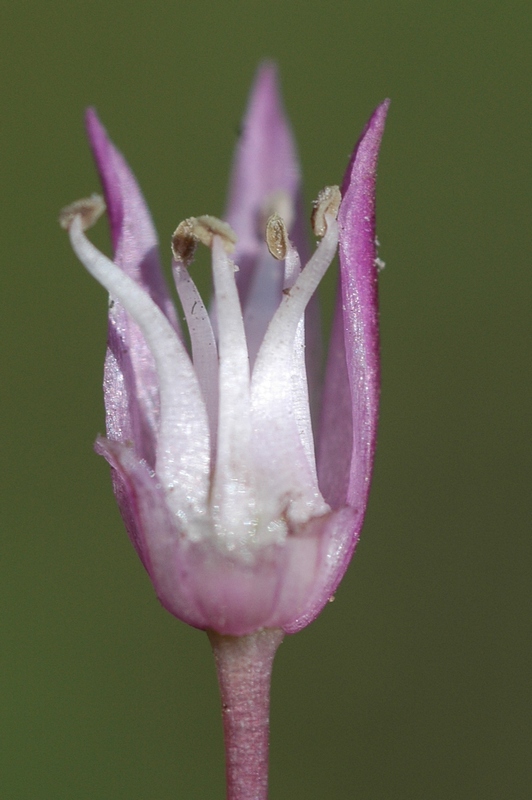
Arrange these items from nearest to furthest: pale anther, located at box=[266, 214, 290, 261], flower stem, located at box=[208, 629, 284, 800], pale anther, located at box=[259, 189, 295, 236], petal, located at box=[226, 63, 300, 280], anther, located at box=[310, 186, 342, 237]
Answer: flower stem, located at box=[208, 629, 284, 800]
anther, located at box=[310, 186, 342, 237]
pale anther, located at box=[266, 214, 290, 261]
pale anther, located at box=[259, 189, 295, 236]
petal, located at box=[226, 63, 300, 280]

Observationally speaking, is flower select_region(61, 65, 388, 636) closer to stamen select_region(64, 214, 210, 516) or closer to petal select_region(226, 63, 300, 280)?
stamen select_region(64, 214, 210, 516)

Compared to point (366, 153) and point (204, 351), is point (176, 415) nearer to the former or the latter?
point (204, 351)

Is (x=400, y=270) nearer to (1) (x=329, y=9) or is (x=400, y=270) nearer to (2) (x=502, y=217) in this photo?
(2) (x=502, y=217)

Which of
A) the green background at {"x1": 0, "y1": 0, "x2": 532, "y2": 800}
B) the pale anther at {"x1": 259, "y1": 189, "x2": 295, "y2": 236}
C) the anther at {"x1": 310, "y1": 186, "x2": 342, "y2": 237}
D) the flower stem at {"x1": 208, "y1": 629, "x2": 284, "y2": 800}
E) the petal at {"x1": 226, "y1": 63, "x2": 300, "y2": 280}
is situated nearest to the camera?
the flower stem at {"x1": 208, "y1": 629, "x2": 284, "y2": 800}

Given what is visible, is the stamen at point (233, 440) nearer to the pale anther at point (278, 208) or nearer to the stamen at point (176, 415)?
the stamen at point (176, 415)

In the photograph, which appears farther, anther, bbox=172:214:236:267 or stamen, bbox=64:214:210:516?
anther, bbox=172:214:236:267

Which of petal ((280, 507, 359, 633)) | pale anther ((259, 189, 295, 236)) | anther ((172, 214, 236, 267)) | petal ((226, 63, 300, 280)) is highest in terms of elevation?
petal ((226, 63, 300, 280))

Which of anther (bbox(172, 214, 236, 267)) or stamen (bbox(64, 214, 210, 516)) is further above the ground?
anther (bbox(172, 214, 236, 267))

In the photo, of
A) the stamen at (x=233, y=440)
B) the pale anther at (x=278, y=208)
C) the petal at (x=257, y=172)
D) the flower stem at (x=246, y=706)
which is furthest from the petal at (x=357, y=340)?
the petal at (x=257, y=172)

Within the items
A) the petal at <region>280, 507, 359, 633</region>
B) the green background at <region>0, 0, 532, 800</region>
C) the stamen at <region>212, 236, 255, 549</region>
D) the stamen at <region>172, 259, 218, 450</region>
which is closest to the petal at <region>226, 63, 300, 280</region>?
the stamen at <region>172, 259, 218, 450</region>

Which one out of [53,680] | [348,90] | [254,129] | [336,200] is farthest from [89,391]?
[336,200]
